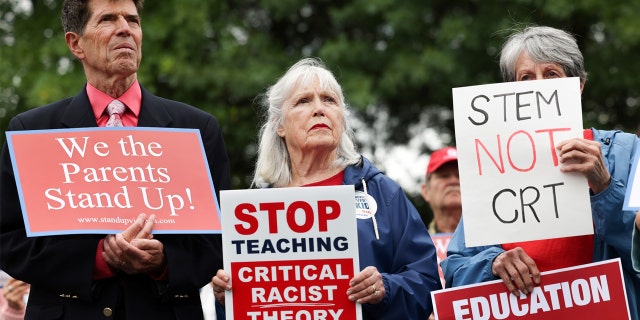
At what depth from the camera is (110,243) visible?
5062mm

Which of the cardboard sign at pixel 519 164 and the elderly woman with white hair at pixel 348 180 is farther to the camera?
the elderly woman with white hair at pixel 348 180

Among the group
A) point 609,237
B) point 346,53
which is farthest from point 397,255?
point 346,53

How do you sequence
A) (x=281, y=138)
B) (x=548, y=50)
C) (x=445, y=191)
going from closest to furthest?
(x=548, y=50), (x=281, y=138), (x=445, y=191)

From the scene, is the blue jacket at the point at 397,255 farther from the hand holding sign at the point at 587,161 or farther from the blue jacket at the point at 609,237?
the hand holding sign at the point at 587,161

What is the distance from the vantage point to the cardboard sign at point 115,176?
16.9 ft

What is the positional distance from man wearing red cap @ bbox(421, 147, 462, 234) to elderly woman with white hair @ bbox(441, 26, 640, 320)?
10.2ft

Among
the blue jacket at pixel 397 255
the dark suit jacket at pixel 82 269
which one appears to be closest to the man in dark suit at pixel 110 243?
the dark suit jacket at pixel 82 269

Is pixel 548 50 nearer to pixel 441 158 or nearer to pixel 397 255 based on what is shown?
pixel 397 255

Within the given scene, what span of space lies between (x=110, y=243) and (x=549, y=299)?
6.01 ft

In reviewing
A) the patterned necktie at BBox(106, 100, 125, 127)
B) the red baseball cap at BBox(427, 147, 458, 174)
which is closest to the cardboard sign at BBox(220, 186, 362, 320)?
the patterned necktie at BBox(106, 100, 125, 127)

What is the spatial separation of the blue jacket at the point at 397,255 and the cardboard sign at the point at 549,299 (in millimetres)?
159

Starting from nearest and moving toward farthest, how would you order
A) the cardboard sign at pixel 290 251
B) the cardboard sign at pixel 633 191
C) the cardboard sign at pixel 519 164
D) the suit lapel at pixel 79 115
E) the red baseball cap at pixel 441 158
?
the cardboard sign at pixel 633 191
the cardboard sign at pixel 519 164
the cardboard sign at pixel 290 251
the suit lapel at pixel 79 115
the red baseball cap at pixel 441 158

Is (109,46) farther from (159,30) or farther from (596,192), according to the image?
(159,30)

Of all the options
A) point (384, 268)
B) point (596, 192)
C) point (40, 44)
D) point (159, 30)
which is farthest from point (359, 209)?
point (40, 44)
